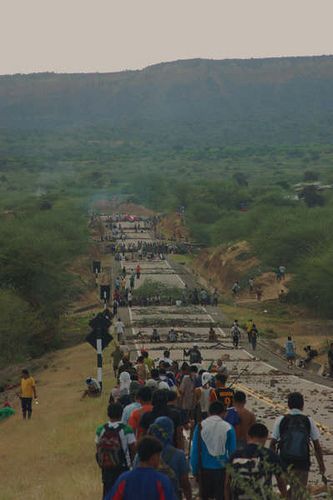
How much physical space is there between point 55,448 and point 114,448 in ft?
30.9

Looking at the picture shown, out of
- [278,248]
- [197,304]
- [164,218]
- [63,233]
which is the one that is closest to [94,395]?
[197,304]

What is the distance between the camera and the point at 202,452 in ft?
35.4

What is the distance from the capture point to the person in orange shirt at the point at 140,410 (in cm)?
1180

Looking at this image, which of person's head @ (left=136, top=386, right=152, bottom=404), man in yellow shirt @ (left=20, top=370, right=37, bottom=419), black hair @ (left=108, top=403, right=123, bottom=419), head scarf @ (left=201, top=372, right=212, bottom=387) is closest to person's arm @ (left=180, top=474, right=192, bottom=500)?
black hair @ (left=108, top=403, right=123, bottom=419)

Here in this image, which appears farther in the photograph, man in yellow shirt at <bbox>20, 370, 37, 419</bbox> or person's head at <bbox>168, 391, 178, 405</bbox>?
man in yellow shirt at <bbox>20, 370, 37, 419</bbox>

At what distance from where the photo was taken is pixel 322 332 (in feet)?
158

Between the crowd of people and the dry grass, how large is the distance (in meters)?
2.53

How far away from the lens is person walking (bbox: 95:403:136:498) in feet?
35.8

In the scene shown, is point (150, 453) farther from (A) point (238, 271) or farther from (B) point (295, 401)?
(A) point (238, 271)

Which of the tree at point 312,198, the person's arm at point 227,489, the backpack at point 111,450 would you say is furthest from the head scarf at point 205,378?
the tree at point 312,198

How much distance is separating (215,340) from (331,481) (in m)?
27.5

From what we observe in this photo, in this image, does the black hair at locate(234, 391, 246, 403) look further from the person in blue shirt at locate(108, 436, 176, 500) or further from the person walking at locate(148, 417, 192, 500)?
the person in blue shirt at locate(108, 436, 176, 500)

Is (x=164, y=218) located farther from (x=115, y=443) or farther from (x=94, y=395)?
(x=115, y=443)

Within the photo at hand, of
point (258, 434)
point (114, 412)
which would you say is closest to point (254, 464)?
point (258, 434)
